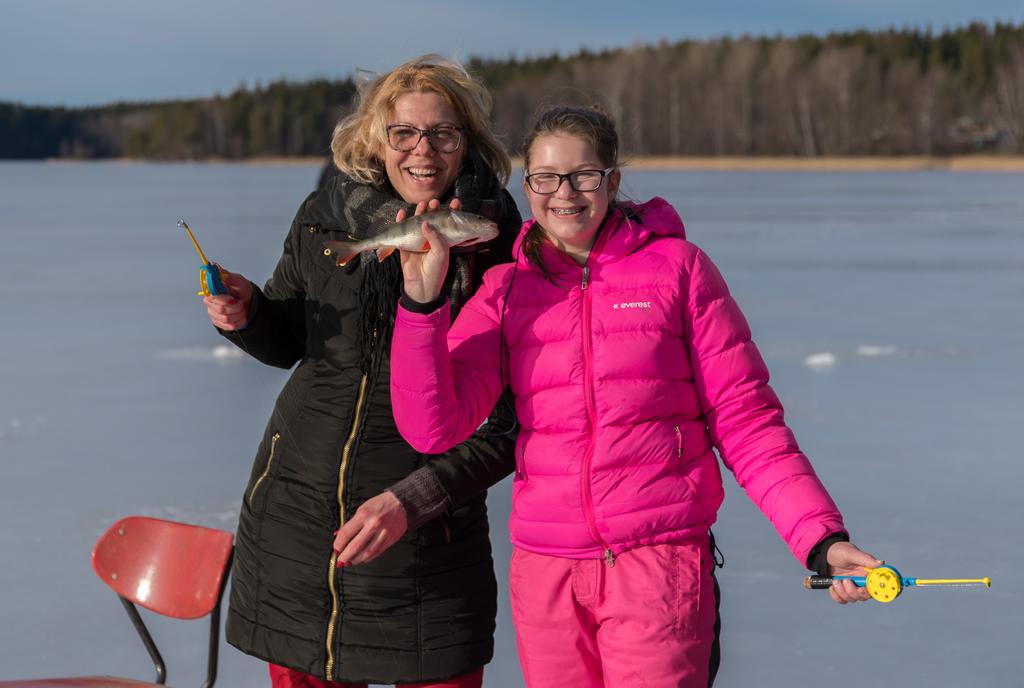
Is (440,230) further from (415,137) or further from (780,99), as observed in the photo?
(780,99)

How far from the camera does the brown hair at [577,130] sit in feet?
6.19

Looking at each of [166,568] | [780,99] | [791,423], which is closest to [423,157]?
[166,568]

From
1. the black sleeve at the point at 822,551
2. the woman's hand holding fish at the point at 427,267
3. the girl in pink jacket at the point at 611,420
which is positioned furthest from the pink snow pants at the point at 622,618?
the woman's hand holding fish at the point at 427,267

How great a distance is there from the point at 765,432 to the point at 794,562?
2.13 m

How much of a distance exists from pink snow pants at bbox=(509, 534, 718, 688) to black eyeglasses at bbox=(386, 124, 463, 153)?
73 centimetres

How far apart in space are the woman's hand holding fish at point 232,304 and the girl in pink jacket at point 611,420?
419mm

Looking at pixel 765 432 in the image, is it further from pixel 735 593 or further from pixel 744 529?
pixel 744 529

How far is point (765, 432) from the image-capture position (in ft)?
6.13

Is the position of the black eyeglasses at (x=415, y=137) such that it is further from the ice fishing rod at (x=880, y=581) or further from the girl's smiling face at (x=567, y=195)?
the ice fishing rod at (x=880, y=581)

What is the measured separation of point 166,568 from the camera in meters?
2.35

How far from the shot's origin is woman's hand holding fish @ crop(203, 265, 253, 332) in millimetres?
2137

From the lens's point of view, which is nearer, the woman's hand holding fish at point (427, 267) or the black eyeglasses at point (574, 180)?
the woman's hand holding fish at point (427, 267)

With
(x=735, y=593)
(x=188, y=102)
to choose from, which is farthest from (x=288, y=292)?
(x=188, y=102)

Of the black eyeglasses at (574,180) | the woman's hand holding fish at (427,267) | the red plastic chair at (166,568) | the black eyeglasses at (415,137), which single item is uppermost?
the black eyeglasses at (415,137)
